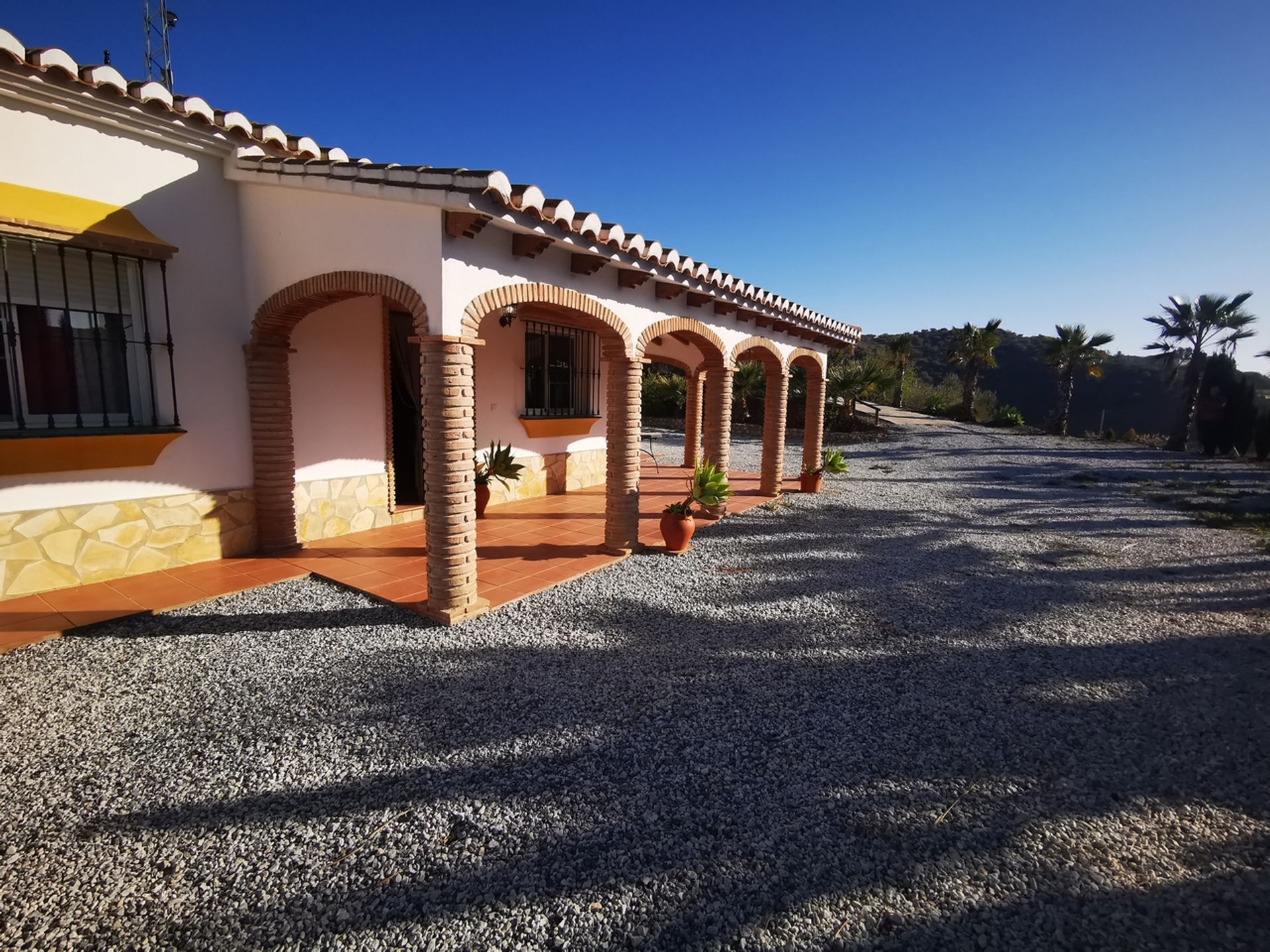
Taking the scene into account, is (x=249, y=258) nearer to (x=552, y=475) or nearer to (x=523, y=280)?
(x=523, y=280)

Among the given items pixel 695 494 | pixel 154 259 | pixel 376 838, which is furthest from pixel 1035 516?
pixel 154 259

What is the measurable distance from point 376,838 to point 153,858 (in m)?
0.90

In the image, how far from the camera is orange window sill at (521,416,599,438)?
31.4 ft

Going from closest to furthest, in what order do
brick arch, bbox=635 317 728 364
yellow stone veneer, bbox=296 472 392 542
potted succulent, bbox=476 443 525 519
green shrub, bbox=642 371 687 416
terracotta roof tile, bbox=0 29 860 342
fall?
terracotta roof tile, bbox=0 29 860 342 → yellow stone veneer, bbox=296 472 392 542 → brick arch, bbox=635 317 728 364 → potted succulent, bbox=476 443 525 519 → green shrub, bbox=642 371 687 416


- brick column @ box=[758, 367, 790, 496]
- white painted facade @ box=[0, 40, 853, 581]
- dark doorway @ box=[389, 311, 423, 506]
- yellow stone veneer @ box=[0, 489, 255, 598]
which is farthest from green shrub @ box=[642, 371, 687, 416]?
yellow stone veneer @ box=[0, 489, 255, 598]

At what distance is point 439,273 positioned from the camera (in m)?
4.43

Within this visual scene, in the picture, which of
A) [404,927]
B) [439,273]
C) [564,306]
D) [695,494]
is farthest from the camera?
[695,494]

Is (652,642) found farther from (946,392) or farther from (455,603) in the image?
(946,392)

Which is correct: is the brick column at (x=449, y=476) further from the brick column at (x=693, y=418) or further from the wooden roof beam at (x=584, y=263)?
the brick column at (x=693, y=418)

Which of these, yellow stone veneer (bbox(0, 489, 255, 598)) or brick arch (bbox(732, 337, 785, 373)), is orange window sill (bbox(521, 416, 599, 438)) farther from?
yellow stone veneer (bbox(0, 489, 255, 598))

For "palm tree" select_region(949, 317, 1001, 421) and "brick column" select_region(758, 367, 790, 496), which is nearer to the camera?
"brick column" select_region(758, 367, 790, 496)

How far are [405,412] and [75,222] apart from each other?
3.68 m

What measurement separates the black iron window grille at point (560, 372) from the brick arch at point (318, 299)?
3953mm

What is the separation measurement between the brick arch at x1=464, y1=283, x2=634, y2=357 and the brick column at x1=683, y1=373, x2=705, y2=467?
7.49 meters
